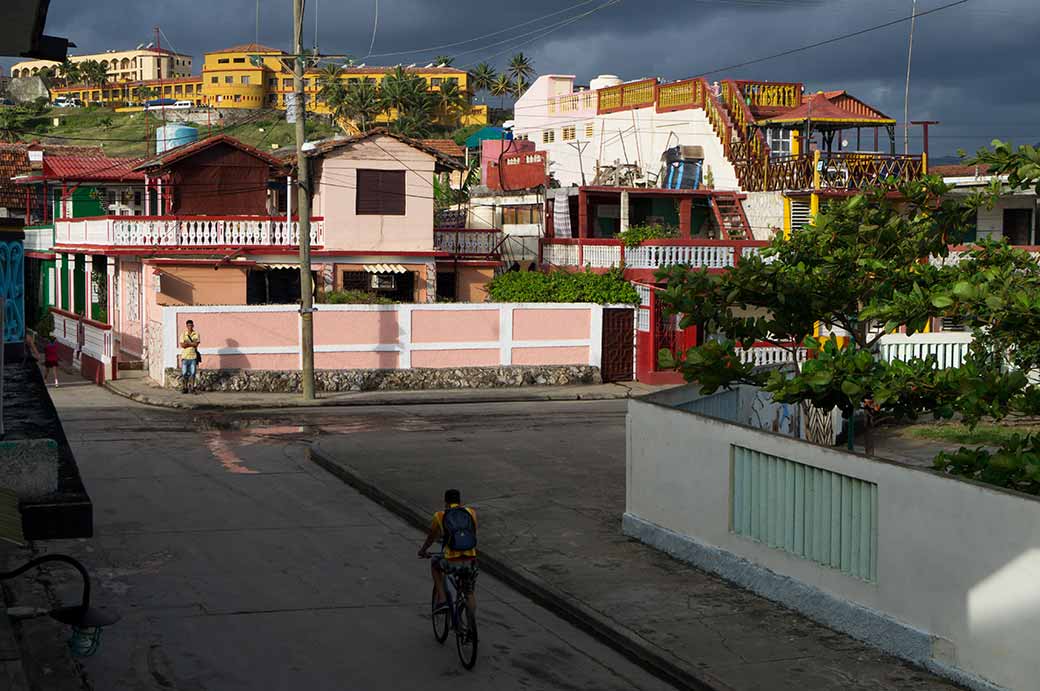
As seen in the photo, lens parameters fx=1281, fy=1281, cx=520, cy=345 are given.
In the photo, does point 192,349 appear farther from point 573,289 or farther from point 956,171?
point 956,171

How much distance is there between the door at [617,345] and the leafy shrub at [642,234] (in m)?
2.53

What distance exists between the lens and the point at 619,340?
116ft

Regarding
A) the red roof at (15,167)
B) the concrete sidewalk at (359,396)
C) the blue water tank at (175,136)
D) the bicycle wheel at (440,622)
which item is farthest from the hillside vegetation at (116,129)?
the bicycle wheel at (440,622)

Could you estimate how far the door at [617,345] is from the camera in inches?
1382

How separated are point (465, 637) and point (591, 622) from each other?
176 cm

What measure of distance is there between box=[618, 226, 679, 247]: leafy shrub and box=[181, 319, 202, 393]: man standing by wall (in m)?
12.8

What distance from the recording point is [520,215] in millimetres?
48688

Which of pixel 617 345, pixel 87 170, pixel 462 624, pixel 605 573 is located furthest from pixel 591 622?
pixel 87 170

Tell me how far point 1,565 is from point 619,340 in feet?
77.7

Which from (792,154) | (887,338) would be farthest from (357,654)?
(792,154)

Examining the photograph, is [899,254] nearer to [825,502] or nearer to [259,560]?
[825,502]

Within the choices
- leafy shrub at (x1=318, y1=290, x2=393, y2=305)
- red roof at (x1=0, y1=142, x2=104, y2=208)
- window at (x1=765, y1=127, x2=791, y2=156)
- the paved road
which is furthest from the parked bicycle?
red roof at (x1=0, y1=142, x2=104, y2=208)

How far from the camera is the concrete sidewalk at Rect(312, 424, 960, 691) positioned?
10859mm

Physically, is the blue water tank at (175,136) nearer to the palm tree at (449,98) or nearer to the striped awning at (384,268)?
the striped awning at (384,268)
